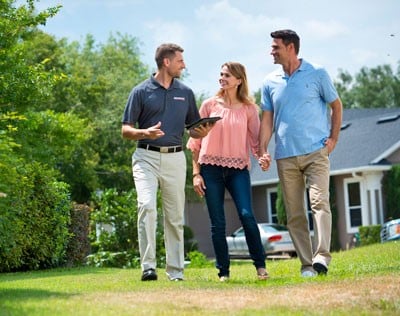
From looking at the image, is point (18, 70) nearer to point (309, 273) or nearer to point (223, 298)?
point (309, 273)

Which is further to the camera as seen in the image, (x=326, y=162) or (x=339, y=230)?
(x=339, y=230)

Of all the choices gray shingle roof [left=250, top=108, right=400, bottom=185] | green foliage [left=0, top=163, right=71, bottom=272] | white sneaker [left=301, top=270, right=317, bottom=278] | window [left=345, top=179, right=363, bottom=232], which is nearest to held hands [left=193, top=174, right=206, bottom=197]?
white sneaker [left=301, top=270, right=317, bottom=278]

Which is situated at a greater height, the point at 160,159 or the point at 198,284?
the point at 160,159

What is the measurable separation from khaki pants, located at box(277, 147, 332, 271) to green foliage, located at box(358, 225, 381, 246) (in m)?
21.5

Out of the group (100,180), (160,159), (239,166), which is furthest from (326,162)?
(100,180)

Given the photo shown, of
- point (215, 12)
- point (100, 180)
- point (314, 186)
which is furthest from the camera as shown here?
point (100, 180)

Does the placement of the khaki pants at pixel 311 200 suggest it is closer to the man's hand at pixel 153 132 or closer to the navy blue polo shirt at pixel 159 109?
the navy blue polo shirt at pixel 159 109

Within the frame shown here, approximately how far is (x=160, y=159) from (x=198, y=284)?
1.49 meters

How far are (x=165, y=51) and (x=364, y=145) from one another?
26493 millimetres

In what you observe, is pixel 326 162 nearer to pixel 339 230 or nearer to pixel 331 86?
pixel 331 86

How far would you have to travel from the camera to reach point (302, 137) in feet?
28.2

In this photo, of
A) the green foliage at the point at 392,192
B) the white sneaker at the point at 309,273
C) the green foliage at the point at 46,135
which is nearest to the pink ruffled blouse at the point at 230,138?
the white sneaker at the point at 309,273

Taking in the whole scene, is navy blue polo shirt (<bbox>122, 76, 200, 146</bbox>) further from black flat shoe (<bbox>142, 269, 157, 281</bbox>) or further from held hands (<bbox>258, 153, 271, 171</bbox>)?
black flat shoe (<bbox>142, 269, 157, 281</bbox>)

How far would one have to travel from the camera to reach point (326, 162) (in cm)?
862
